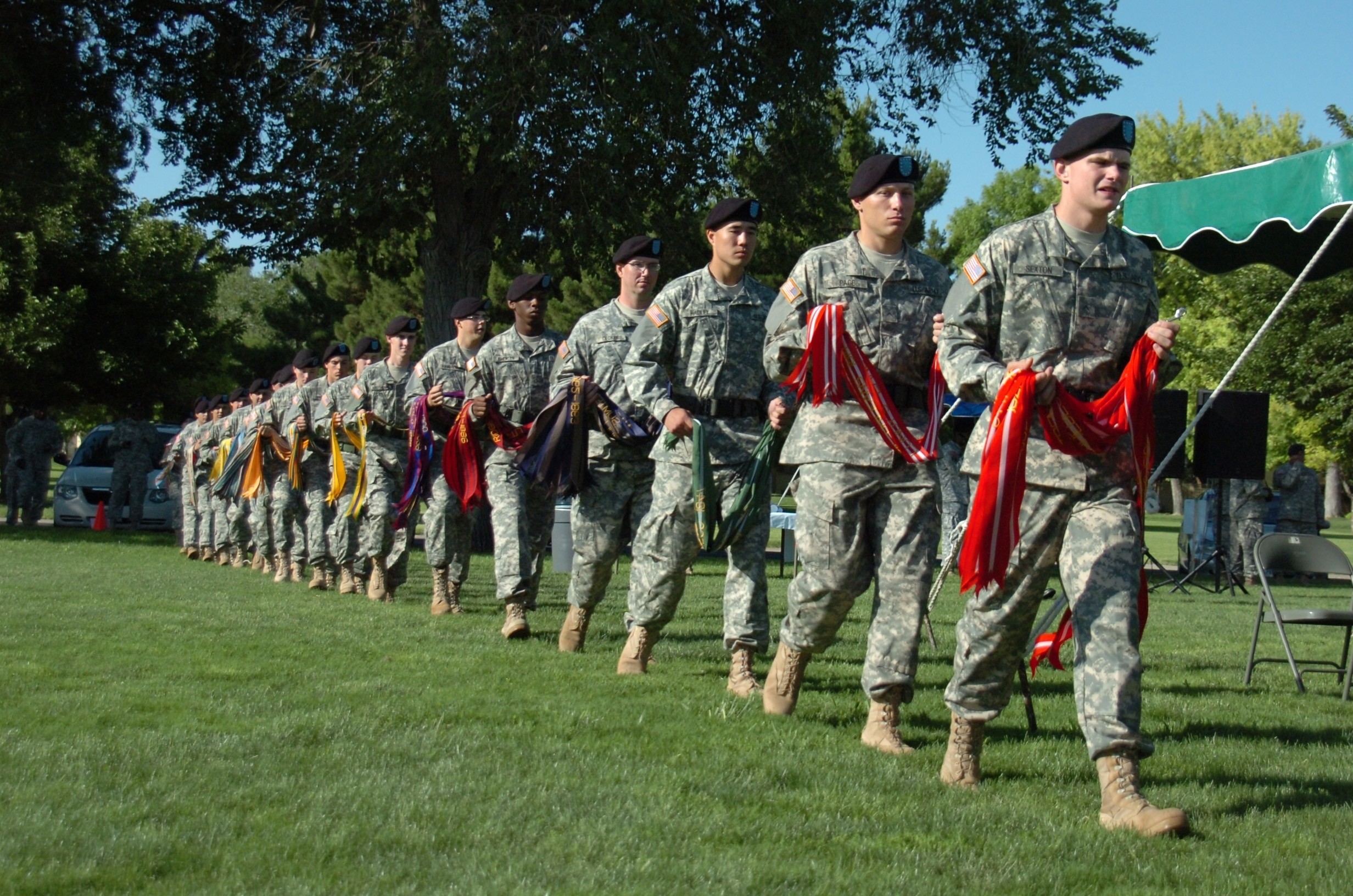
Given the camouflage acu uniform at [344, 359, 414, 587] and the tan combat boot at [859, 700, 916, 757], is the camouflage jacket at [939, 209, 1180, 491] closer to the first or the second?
the tan combat boot at [859, 700, 916, 757]

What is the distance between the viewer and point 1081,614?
184 inches

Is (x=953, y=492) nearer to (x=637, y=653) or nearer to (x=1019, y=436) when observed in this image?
(x=637, y=653)

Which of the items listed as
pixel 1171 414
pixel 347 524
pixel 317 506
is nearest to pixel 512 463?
pixel 347 524

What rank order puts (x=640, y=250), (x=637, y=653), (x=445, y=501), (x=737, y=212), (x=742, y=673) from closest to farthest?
(x=742, y=673) → (x=737, y=212) → (x=637, y=653) → (x=640, y=250) → (x=445, y=501)

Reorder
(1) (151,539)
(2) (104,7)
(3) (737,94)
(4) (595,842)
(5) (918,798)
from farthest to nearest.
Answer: (1) (151,539), (2) (104,7), (3) (737,94), (5) (918,798), (4) (595,842)

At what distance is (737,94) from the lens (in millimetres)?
19500

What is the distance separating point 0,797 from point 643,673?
144 inches

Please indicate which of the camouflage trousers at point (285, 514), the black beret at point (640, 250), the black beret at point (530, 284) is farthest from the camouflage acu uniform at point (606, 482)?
the camouflage trousers at point (285, 514)

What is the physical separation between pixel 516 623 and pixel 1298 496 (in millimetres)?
17190

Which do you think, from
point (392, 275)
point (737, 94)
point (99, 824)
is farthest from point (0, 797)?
point (392, 275)

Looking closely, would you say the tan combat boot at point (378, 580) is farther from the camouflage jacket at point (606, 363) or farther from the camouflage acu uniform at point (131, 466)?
the camouflage acu uniform at point (131, 466)

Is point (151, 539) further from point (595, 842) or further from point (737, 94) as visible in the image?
point (595, 842)

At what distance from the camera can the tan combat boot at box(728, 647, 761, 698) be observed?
6.99 metres

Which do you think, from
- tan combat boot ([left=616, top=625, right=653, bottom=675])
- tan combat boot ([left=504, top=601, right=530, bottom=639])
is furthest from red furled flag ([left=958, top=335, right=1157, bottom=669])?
tan combat boot ([left=504, top=601, right=530, bottom=639])
